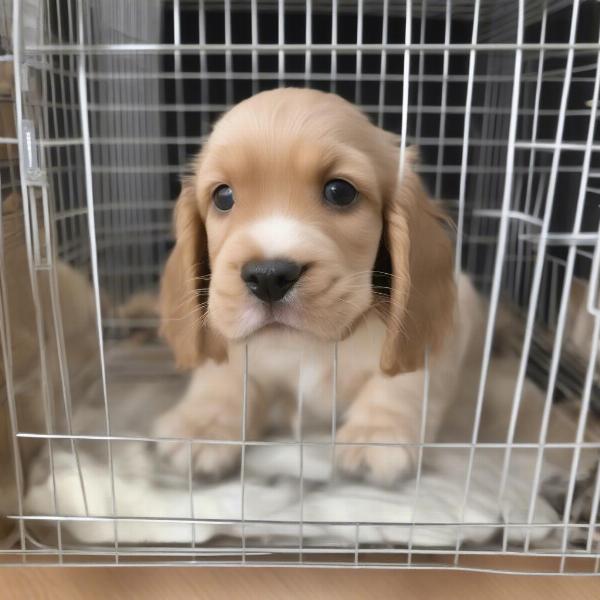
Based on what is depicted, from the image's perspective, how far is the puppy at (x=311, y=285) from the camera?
3.11 ft

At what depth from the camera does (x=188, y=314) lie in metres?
1.12

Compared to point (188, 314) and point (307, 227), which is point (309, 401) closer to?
point (188, 314)

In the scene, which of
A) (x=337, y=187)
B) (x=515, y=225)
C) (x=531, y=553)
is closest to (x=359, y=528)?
(x=531, y=553)

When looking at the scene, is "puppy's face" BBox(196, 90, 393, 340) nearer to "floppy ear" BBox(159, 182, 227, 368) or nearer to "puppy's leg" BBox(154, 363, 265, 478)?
"floppy ear" BBox(159, 182, 227, 368)

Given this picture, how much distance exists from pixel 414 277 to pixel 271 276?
0.94 feet

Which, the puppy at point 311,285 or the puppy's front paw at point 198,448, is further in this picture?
the puppy's front paw at point 198,448

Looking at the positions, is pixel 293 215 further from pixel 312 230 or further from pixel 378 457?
pixel 378 457

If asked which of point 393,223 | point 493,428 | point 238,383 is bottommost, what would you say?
point 493,428

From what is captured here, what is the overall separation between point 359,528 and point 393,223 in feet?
1.64

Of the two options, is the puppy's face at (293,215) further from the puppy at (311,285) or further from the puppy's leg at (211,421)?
the puppy's leg at (211,421)

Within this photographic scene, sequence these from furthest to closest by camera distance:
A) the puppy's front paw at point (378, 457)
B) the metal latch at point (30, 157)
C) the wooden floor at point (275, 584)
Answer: the puppy's front paw at point (378, 457) < the wooden floor at point (275, 584) < the metal latch at point (30, 157)

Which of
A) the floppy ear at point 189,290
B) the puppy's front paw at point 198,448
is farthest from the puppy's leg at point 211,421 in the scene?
the floppy ear at point 189,290

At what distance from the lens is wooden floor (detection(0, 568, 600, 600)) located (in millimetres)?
989

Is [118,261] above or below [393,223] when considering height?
below
